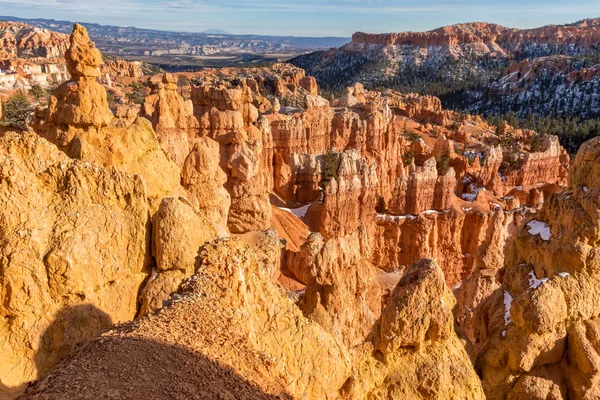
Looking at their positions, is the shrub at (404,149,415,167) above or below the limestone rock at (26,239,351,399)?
below

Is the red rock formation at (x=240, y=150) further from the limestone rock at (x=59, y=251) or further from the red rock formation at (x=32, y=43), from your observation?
the red rock formation at (x=32, y=43)

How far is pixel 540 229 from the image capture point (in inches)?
558

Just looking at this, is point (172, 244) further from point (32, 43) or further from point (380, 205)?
point (32, 43)

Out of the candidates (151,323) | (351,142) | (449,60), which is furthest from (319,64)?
(151,323)

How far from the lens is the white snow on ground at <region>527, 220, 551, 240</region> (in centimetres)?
1383

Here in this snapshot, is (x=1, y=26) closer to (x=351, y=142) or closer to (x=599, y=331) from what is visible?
(x=351, y=142)

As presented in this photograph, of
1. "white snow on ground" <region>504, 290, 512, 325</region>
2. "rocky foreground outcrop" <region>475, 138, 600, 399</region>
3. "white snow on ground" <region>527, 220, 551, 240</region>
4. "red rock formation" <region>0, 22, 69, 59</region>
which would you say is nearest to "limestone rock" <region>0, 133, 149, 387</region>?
"rocky foreground outcrop" <region>475, 138, 600, 399</region>

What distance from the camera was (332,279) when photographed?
16.9 meters

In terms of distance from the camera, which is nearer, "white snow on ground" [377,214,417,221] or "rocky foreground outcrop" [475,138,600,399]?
"rocky foreground outcrop" [475,138,600,399]

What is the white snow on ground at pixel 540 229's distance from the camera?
13830mm

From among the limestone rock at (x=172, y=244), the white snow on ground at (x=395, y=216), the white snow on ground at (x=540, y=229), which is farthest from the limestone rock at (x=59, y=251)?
the white snow on ground at (x=395, y=216)

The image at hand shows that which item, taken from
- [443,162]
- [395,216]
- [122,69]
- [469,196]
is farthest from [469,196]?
[122,69]

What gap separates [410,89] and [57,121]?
132568 mm

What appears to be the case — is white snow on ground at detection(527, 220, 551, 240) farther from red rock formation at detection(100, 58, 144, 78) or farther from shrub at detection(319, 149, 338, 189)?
red rock formation at detection(100, 58, 144, 78)
